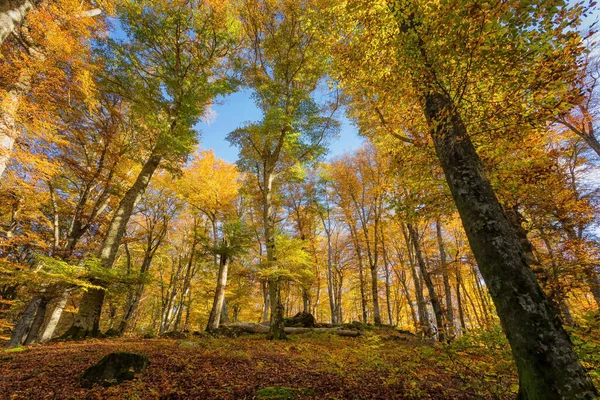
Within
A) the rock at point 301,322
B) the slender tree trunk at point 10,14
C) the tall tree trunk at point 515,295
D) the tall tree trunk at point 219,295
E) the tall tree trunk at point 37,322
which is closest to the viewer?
the tall tree trunk at point 515,295

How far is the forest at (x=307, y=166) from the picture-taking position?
3109 millimetres

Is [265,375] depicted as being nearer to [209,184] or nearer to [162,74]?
[209,184]

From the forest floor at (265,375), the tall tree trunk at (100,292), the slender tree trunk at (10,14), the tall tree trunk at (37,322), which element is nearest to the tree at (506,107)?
the forest floor at (265,375)

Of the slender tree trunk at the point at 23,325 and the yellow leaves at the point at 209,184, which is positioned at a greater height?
the yellow leaves at the point at 209,184

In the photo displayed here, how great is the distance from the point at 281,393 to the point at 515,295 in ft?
10.8

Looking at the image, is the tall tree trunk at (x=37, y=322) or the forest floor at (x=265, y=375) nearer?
the forest floor at (x=265, y=375)

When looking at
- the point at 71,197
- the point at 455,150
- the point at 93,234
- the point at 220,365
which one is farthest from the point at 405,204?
the point at 71,197

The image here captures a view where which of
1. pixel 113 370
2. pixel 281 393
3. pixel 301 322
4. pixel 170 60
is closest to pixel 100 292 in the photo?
pixel 113 370

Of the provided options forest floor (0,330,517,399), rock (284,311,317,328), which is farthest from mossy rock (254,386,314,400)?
rock (284,311,317,328)

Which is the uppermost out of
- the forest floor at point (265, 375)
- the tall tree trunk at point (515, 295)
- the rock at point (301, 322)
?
the tall tree trunk at point (515, 295)

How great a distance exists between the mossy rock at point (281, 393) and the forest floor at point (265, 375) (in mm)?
14

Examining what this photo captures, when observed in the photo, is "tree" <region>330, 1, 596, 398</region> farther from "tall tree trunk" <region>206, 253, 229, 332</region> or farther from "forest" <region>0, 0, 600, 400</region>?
"tall tree trunk" <region>206, 253, 229, 332</region>

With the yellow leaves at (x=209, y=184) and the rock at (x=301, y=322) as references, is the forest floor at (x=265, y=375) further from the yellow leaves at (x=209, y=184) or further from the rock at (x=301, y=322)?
the yellow leaves at (x=209, y=184)

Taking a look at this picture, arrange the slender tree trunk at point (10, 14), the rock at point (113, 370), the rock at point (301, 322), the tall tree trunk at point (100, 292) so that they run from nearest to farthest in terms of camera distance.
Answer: the rock at point (113, 370)
the slender tree trunk at point (10, 14)
the tall tree trunk at point (100, 292)
the rock at point (301, 322)
